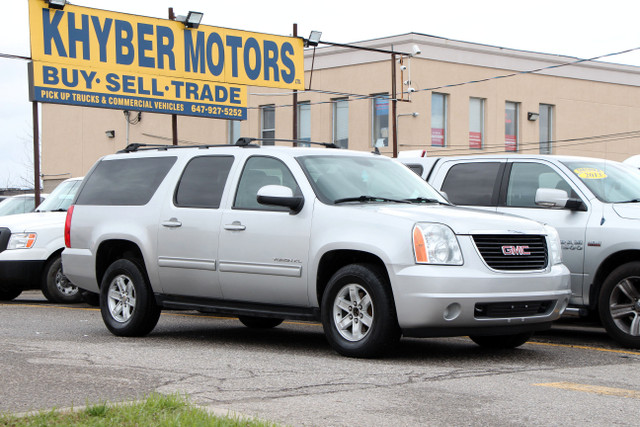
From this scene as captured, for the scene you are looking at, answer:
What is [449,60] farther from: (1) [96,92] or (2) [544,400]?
(2) [544,400]

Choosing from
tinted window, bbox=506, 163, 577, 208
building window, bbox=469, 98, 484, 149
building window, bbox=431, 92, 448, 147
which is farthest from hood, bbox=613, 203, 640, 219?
building window, bbox=469, 98, 484, 149

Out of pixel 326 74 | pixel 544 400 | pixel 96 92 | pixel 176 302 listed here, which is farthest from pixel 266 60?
pixel 544 400

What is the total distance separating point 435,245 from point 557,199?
2218 mm

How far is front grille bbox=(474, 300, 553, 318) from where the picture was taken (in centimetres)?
809

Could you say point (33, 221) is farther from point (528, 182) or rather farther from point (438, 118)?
point (438, 118)

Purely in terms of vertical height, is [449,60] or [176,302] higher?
[449,60]

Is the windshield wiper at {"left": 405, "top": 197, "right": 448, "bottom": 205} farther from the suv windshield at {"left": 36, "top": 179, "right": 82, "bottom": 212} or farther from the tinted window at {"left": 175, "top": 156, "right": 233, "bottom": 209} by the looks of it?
the suv windshield at {"left": 36, "top": 179, "right": 82, "bottom": 212}

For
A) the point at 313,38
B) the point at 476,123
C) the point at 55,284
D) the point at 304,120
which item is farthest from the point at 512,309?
the point at 304,120

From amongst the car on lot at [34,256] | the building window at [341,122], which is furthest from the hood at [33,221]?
the building window at [341,122]

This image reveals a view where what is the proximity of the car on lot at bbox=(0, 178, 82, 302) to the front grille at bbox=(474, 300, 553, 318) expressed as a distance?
8.37m

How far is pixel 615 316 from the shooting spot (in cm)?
931

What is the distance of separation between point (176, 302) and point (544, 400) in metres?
4.50

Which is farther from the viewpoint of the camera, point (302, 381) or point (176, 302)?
point (176, 302)

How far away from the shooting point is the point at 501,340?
9180 mm
